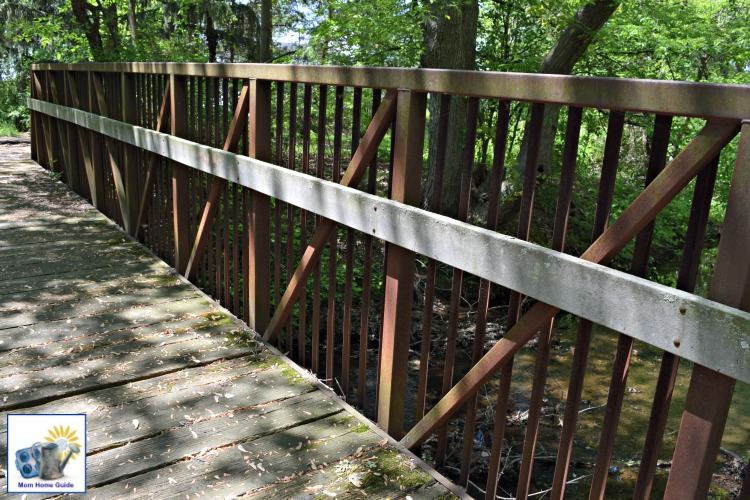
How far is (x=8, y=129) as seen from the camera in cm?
2016

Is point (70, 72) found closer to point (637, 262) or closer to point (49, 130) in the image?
point (49, 130)

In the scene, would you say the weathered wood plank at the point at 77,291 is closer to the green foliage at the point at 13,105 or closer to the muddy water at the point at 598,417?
the muddy water at the point at 598,417

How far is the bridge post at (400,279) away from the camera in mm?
2561

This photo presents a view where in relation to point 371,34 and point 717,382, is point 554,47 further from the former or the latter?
point 717,382

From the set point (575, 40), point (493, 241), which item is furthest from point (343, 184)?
point (575, 40)

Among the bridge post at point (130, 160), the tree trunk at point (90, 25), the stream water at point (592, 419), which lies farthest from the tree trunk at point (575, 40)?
the tree trunk at point (90, 25)

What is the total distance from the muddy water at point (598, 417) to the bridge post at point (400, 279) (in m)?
1.17

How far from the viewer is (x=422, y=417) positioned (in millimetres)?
2791

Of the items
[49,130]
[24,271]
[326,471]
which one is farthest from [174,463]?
[49,130]

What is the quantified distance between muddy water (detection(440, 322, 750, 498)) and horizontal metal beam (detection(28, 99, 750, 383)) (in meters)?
1.85

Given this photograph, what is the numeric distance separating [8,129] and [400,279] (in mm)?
21209

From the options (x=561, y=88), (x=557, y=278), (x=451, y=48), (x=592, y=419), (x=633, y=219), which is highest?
(x=451, y=48)

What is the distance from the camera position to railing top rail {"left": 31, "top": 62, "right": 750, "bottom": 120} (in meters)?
1.58

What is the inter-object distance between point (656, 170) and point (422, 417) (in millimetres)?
1442
